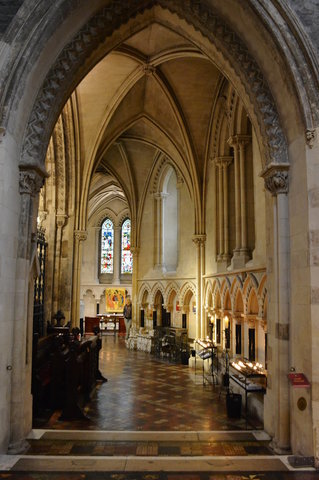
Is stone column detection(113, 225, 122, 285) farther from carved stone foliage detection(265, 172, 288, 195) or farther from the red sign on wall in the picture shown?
the red sign on wall

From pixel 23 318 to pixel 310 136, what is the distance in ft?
15.6

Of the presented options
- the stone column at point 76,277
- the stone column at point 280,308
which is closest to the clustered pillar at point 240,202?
the stone column at point 280,308

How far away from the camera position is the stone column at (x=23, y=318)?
19.5ft

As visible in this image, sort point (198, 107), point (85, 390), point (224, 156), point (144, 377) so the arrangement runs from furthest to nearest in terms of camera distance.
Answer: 1. point (198, 107)
2. point (224, 156)
3. point (144, 377)
4. point (85, 390)

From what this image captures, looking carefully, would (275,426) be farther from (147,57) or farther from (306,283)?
(147,57)

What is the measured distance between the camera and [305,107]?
581 centimetres

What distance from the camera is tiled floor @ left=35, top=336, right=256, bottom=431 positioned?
25.0 ft

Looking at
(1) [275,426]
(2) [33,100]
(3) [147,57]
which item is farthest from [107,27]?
(1) [275,426]

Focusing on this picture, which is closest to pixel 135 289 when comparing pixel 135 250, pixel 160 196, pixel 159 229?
pixel 135 250

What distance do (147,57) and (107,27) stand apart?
18.9 ft

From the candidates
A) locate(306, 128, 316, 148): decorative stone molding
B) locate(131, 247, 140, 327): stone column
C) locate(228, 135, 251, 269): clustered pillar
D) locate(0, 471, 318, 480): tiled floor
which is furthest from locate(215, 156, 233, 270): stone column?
locate(0, 471, 318, 480): tiled floor

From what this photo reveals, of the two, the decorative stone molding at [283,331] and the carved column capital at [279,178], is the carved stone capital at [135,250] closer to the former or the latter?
the carved column capital at [279,178]

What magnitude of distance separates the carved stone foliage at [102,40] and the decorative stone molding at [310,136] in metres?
0.69

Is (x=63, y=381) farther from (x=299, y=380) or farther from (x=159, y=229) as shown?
(x=159, y=229)
